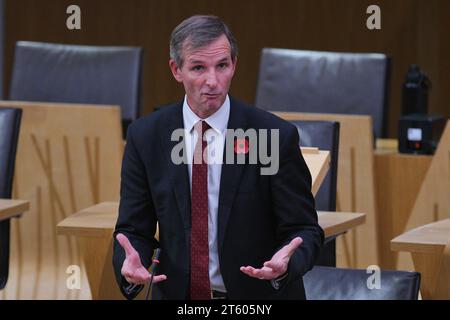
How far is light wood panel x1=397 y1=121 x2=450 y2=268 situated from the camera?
4.12 m

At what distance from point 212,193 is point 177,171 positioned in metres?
0.08

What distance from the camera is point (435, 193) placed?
4.16m

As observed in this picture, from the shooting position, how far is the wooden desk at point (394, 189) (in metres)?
4.29

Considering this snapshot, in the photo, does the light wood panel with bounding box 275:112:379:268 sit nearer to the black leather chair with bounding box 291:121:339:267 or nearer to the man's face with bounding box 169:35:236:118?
the black leather chair with bounding box 291:121:339:267

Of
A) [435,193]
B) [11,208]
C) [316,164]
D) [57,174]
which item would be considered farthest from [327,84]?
[11,208]

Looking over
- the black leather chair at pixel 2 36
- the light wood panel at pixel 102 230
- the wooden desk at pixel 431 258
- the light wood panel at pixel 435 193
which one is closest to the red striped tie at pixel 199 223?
the wooden desk at pixel 431 258

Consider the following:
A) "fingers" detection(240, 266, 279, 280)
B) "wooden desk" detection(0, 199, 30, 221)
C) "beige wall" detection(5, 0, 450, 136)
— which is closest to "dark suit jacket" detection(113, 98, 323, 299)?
"fingers" detection(240, 266, 279, 280)

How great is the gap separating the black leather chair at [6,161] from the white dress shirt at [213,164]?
147cm

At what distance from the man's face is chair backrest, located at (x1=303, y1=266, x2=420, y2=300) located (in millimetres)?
651

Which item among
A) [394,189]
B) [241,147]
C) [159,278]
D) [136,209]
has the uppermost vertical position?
[241,147]

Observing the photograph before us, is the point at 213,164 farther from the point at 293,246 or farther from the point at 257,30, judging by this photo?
the point at 257,30

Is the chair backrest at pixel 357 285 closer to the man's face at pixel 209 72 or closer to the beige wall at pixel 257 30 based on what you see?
the man's face at pixel 209 72

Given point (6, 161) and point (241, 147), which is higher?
point (241, 147)

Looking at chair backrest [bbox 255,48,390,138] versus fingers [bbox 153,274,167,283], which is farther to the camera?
chair backrest [bbox 255,48,390,138]
